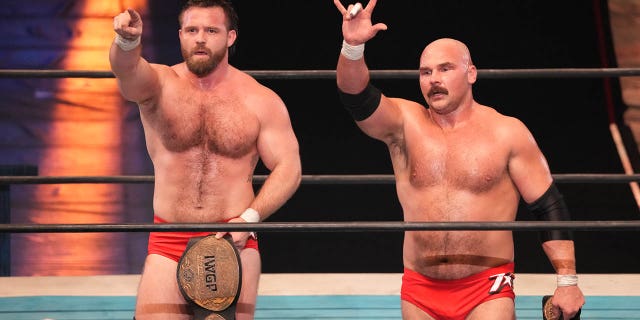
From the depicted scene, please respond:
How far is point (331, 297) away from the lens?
435 cm

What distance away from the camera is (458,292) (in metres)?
3.40

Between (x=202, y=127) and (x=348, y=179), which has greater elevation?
(x=202, y=127)

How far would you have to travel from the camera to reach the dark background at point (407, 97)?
6.77 meters

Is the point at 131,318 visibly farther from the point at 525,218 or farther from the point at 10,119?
the point at 10,119

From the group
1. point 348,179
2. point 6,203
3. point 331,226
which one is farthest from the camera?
point 6,203

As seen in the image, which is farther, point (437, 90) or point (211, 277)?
point (437, 90)

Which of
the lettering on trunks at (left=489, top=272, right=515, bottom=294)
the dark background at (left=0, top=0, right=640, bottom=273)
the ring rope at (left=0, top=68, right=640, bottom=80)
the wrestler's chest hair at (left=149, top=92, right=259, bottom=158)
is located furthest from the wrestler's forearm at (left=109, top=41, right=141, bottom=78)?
the dark background at (left=0, top=0, right=640, bottom=273)

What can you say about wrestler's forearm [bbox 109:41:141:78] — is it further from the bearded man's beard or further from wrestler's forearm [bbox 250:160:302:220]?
wrestler's forearm [bbox 250:160:302:220]

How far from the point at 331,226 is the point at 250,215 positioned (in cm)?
52

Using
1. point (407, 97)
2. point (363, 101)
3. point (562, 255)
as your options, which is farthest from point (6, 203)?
point (562, 255)

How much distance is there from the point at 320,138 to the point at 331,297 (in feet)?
9.51

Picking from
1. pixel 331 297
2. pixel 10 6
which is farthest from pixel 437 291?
pixel 10 6

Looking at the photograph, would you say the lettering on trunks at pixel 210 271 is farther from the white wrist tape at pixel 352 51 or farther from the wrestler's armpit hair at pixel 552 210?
the wrestler's armpit hair at pixel 552 210

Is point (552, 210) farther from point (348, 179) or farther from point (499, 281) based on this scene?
point (348, 179)
